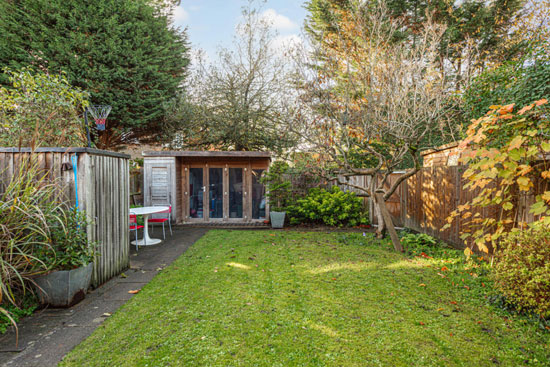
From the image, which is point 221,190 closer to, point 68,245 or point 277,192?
point 277,192

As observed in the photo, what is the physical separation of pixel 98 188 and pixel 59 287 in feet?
3.97

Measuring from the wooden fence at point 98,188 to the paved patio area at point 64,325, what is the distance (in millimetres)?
281

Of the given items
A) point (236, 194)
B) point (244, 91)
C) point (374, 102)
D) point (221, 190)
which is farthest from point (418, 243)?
point (244, 91)

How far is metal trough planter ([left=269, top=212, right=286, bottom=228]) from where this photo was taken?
7969mm

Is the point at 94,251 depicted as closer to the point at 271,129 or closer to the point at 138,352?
the point at 138,352

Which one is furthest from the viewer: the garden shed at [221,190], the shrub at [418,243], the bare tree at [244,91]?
the bare tree at [244,91]

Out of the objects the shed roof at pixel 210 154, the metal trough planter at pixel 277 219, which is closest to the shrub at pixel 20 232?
the shed roof at pixel 210 154

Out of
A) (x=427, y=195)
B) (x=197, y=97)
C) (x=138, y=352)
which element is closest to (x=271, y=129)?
(x=197, y=97)

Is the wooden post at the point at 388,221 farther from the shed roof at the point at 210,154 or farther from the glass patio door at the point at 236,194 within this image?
the glass patio door at the point at 236,194

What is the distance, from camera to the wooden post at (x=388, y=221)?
201 inches

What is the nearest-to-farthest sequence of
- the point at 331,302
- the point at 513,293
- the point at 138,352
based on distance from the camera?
1. the point at 138,352
2. the point at 513,293
3. the point at 331,302

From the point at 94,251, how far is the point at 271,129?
30.9ft

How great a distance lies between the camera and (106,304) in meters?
3.02

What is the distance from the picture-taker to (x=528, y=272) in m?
2.43
